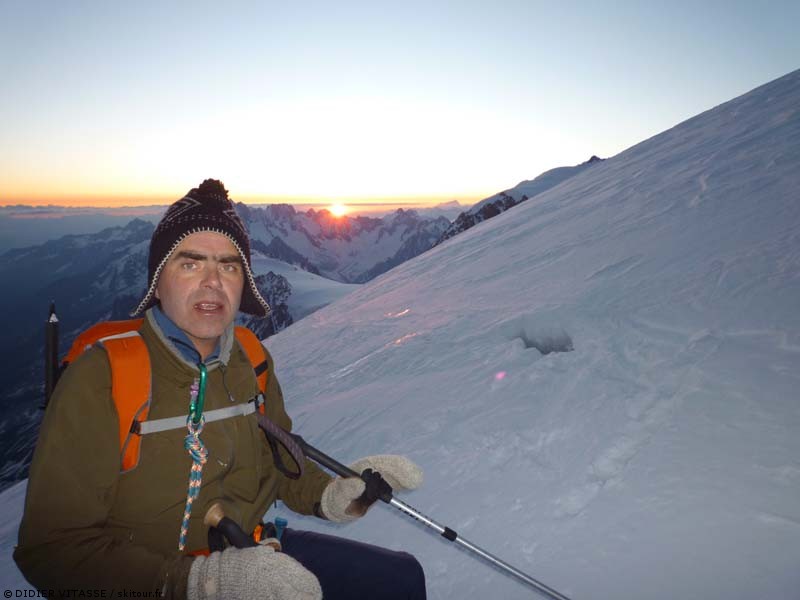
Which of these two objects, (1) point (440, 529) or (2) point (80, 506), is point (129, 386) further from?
(1) point (440, 529)

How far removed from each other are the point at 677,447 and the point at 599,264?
12.7 feet

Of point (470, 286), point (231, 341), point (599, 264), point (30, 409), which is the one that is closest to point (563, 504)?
point (231, 341)

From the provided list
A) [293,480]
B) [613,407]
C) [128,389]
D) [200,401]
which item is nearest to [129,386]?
[128,389]

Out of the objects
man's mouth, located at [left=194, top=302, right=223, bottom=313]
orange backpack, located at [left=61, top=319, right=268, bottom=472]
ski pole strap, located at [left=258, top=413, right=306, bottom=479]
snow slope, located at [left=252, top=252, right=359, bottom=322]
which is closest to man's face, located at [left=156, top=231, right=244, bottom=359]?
man's mouth, located at [left=194, top=302, right=223, bottom=313]

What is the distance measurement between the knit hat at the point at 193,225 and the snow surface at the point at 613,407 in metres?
2.50

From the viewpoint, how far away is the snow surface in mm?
2686

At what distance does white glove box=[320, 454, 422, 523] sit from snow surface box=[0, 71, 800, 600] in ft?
2.41

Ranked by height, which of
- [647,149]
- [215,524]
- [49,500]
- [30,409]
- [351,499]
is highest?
[647,149]

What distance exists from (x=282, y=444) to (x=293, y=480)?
0.99 ft

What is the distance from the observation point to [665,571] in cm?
253

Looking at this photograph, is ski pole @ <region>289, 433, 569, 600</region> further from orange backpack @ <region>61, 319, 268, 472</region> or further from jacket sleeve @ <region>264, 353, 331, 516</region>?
orange backpack @ <region>61, 319, 268, 472</region>

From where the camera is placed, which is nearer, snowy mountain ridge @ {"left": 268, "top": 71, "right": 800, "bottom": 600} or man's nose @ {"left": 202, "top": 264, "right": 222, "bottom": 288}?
man's nose @ {"left": 202, "top": 264, "right": 222, "bottom": 288}

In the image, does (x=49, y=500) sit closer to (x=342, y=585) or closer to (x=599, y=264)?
(x=342, y=585)

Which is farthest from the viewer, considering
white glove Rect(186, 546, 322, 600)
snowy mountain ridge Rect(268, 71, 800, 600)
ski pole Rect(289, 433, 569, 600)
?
snowy mountain ridge Rect(268, 71, 800, 600)
